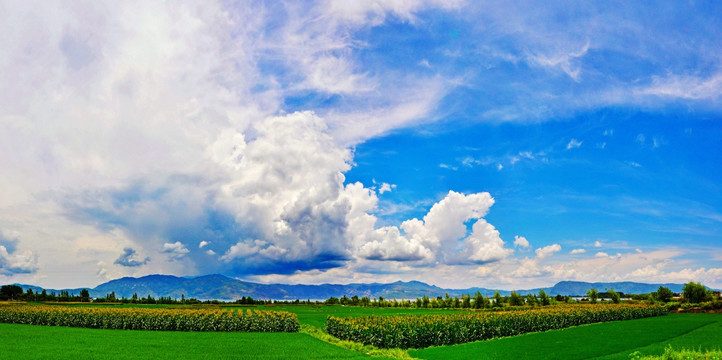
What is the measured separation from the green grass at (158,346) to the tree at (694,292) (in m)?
62.8

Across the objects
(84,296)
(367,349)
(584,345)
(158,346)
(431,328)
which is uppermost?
(431,328)

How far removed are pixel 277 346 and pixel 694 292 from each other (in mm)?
66578

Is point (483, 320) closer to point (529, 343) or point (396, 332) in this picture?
point (529, 343)

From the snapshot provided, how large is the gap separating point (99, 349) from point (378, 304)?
71.9 meters

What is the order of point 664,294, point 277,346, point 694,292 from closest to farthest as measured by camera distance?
point 277,346
point 694,292
point 664,294

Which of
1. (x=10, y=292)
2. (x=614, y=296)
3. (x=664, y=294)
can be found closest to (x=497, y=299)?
(x=614, y=296)

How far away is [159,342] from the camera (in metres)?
25.4

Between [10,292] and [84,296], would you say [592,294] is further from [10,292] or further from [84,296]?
[10,292]

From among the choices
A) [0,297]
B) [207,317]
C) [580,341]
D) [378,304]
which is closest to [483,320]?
[580,341]

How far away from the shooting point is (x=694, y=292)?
209 feet

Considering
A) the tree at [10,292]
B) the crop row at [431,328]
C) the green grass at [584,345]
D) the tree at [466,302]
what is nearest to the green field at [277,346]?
the green grass at [584,345]

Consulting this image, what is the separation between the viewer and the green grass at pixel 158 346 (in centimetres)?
2075

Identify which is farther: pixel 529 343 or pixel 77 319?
pixel 77 319

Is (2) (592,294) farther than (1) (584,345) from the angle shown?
Yes
